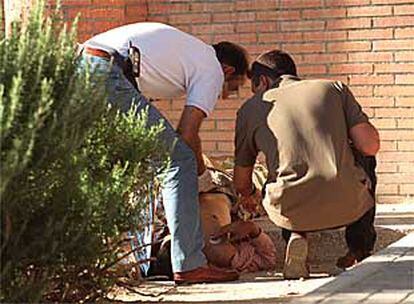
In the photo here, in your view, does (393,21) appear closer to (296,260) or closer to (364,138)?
(364,138)

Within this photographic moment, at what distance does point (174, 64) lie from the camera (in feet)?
23.4

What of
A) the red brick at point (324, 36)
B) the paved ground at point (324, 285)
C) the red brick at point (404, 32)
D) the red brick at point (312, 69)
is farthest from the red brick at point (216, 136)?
the paved ground at point (324, 285)

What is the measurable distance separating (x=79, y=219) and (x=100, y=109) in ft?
1.61

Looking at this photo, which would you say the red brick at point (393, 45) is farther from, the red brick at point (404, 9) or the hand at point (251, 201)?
→ the hand at point (251, 201)

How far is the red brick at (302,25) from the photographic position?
10.7 meters

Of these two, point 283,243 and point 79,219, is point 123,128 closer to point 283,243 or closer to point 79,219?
point 79,219

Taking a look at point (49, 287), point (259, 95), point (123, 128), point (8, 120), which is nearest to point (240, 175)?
point (259, 95)

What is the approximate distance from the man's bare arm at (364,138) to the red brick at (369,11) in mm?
3235

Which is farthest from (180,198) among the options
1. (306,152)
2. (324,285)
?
(324,285)

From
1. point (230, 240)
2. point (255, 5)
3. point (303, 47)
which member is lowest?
point (230, 240)

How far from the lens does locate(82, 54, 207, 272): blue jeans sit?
6848mm

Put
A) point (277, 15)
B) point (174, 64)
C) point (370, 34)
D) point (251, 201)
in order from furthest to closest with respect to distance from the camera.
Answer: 1. point (277, 15)
2. point (370, 34)
3. point (251, 201)
4. point (174, 64)

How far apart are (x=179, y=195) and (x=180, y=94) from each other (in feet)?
2.12

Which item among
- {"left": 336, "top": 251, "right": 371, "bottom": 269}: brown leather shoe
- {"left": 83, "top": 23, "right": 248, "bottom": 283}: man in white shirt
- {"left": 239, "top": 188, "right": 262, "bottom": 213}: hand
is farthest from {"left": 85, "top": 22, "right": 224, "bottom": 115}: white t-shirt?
{"left": 336, "top": 251, "right": 371, "bottom": 269}: brown leather shoe
